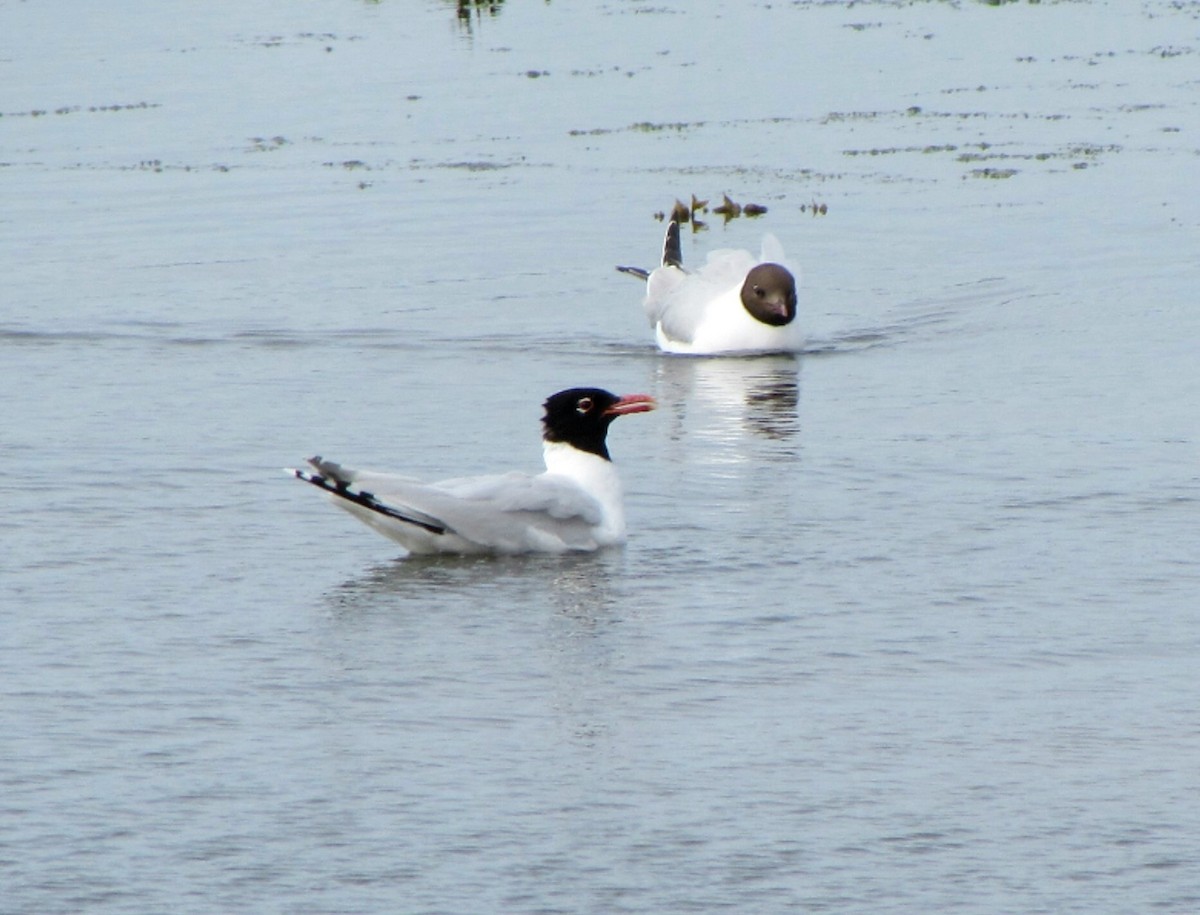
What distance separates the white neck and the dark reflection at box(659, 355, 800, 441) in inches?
101

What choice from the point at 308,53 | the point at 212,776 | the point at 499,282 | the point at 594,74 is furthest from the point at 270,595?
the point at 308,53

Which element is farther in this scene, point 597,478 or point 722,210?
point 722,210

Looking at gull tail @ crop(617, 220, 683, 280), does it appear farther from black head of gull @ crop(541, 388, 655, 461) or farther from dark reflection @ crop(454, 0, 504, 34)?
dark reflection @ crop(454, 0, 504, 34)

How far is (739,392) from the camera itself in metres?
17.1

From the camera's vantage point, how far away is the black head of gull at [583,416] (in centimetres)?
1258

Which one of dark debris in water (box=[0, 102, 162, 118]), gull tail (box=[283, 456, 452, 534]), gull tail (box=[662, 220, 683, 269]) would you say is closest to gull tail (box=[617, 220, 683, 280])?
gull tail (box=[662, 220, 683, 269])

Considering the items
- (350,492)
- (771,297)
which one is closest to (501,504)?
(350,492)

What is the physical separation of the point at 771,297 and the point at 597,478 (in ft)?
19.9

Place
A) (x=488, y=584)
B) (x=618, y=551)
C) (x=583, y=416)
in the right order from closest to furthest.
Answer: (x=488, y=584) → (x=618, y=551) → (x=583, y=416)

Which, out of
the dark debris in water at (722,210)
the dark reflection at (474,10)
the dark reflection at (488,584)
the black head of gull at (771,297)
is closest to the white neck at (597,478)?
the dark reflection at (488,584)

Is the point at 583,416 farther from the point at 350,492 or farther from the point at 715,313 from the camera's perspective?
the point at 715,313

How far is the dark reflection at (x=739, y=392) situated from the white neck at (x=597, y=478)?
2558 mm

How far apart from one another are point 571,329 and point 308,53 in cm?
2017

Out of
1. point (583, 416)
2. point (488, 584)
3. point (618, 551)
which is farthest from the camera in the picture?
point (583, 416)
